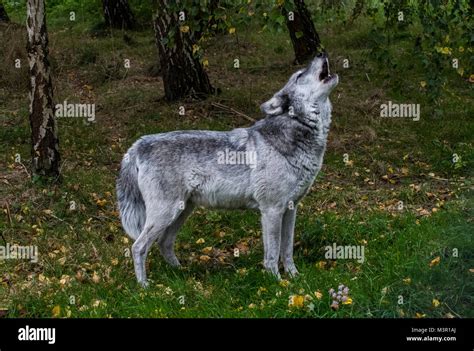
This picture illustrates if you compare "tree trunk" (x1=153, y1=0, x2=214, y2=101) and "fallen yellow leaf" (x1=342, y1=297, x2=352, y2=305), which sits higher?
"tree trunk" (x1=153, y1=0, x2=214, y2=101)

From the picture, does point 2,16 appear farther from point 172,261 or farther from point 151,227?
point 151,227

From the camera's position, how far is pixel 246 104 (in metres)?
12.5

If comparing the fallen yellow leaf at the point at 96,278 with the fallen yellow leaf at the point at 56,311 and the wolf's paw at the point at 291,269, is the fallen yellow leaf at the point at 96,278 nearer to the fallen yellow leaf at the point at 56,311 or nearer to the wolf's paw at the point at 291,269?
the fallen yellow leaf at the point at 56,311

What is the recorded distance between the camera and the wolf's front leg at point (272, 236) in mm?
6684

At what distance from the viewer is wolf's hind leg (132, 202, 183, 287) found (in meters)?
6.65

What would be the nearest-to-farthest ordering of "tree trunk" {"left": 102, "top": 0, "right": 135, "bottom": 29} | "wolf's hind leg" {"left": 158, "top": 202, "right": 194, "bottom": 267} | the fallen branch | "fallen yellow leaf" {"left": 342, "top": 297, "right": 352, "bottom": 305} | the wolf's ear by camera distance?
"fallen yellow leaf" {"left": 342, "top": 297, "right": 352, "bottom": 305}, the wolf's ear, "wolf's hind leg" {"left": 158, "top": 202, "right": 194, "bottom": 267}, the fallen branch, "tree trunk" {"left": 102, "top": 0, "right": 135, "bottom": 29}

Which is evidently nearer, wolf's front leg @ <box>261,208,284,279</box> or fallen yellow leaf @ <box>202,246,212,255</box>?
wolf's front leg @ <box>261,208,284,279</box>

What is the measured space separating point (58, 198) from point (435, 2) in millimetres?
5011

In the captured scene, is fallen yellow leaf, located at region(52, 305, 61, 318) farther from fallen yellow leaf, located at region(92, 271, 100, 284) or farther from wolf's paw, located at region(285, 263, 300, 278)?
wolf's paw, located at region(285, 263, 300, 278)

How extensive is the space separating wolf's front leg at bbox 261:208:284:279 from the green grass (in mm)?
198

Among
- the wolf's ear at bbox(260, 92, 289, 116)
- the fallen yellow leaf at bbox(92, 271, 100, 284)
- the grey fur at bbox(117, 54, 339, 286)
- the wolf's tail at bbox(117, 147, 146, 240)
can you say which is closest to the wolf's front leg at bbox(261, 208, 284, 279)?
the grey fur at bbox(117, 54, 339, 286)

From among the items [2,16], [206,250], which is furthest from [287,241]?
[2,16]

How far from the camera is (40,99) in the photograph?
902cm

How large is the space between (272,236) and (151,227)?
116 cm
